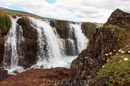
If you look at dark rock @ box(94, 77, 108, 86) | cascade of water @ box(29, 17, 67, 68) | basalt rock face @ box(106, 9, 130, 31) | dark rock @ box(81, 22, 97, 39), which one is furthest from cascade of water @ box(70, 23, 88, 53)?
dark rock @ box(94, 77, 108, 86)

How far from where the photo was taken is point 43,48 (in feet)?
73.0

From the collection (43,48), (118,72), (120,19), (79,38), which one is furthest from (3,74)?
(79,38)

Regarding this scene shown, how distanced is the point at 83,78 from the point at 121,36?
3.33m

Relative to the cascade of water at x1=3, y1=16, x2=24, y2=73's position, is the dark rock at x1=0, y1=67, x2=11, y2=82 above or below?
below

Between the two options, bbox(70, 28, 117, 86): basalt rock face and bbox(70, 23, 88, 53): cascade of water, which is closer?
bbox(70, 28, 117, 86): basalt rock face

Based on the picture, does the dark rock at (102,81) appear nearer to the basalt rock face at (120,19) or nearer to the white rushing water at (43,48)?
the basalt rock face at (120,19)

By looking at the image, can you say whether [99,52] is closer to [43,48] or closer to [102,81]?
[102,81]

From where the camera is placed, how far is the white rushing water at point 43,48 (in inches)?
780

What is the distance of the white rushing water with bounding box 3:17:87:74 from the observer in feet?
65.0

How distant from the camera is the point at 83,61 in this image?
970 cm

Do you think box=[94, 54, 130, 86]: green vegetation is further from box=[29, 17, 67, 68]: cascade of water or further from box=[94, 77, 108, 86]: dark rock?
Answer: box=[29, 17, 67, 68]: cascade of water

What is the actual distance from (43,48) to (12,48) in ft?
12.6

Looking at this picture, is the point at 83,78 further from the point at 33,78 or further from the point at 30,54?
the point at 30,54

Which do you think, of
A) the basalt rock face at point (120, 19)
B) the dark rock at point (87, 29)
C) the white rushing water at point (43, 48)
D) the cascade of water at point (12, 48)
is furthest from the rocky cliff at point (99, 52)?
the dark rock at point (87, 29)
